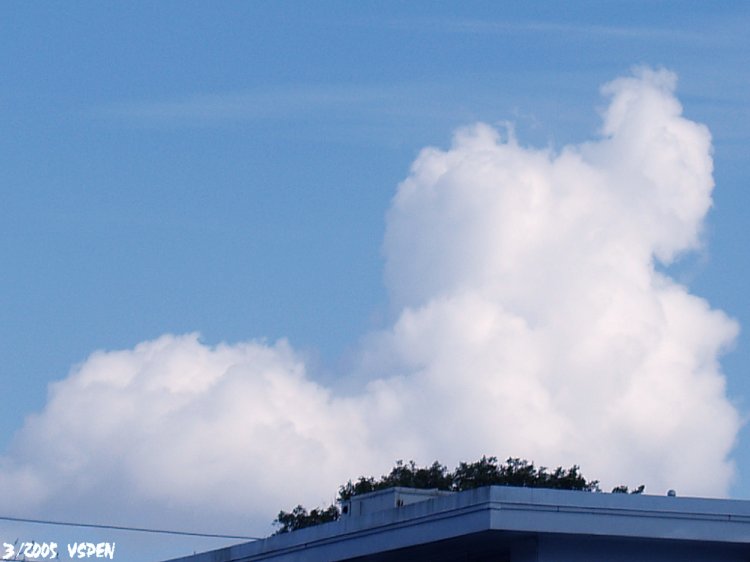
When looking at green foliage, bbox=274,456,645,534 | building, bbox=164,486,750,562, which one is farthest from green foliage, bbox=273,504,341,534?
building, bbox=164,486,750,562

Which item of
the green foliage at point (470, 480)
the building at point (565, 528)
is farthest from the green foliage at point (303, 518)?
the building at point (565, 528)

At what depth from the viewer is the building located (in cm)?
3384

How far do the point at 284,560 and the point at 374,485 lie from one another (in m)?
42.4

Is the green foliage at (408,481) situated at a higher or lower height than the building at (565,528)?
higher

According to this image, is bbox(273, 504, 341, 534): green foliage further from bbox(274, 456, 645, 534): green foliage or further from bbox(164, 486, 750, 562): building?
bbox(164, 486, 750, 562): building

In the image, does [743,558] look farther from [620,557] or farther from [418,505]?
[418,505]

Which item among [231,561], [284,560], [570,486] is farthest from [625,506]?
[570,486]

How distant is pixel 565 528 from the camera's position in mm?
33875

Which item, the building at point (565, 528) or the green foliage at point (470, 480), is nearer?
the building at point (565, 528)

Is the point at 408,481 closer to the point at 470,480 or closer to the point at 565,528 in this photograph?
the point at 470,480

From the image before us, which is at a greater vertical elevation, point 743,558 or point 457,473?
point 457,473

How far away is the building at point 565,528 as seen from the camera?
33.8 metres

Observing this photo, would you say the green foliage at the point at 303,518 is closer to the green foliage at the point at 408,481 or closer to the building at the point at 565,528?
the green foliage at the point at 408,481

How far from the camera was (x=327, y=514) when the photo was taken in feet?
272
